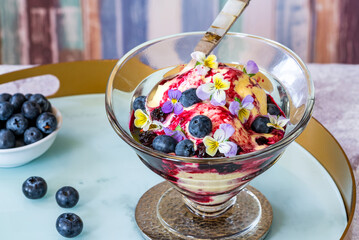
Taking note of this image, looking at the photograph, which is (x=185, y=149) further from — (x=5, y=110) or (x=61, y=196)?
(x=5, y=110)

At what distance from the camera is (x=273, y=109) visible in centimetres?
99

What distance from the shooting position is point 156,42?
113cm

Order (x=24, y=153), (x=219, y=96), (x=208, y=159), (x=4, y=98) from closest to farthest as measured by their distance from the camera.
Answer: (x=208, y=159) → (x=219, y=96) → (x=24, y=153) → (x=4, y=98)

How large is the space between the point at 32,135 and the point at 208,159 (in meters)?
0.52

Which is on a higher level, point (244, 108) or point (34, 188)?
point (244, 108)

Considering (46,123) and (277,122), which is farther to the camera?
(46,123)

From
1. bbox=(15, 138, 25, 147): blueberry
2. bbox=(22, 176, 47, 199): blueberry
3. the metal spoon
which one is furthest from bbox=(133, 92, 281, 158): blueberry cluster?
bbox=(15, 138, 25, 147): blueberry

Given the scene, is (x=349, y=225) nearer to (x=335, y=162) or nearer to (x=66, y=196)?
(x=335, y=162)

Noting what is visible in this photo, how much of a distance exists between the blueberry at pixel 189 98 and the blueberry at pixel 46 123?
15.2 inches

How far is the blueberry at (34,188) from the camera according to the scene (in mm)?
1059

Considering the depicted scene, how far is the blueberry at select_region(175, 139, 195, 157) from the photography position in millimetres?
845

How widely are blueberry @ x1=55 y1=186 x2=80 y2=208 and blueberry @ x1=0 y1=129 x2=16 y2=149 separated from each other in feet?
0.57

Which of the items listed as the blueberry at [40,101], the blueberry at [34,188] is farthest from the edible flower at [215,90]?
the blueberry at [40,101]

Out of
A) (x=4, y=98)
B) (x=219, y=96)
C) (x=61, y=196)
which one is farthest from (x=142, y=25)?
(x=219, y=96)
